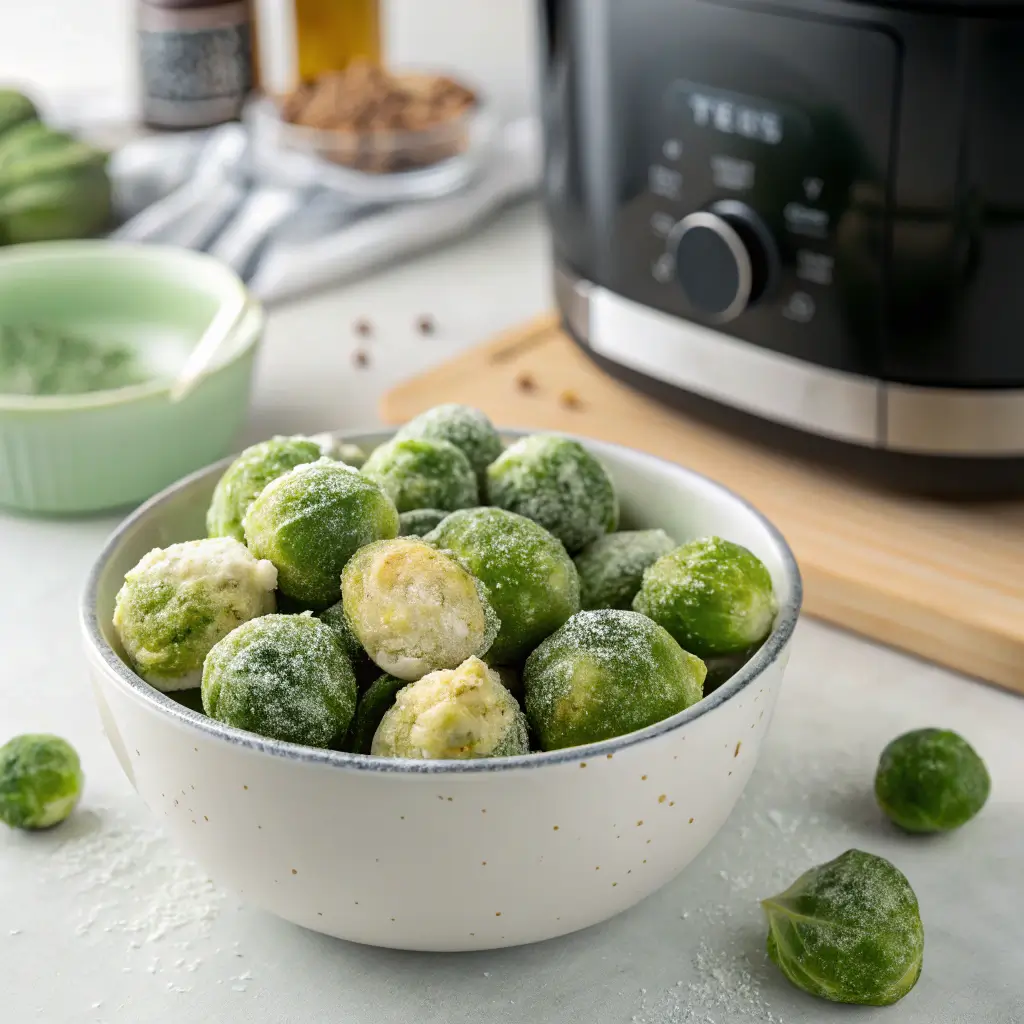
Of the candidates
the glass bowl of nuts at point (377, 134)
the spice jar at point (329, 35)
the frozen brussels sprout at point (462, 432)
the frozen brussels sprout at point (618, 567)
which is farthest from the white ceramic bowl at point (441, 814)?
the spice jar at point (329, 35)

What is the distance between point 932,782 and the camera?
2.62ft

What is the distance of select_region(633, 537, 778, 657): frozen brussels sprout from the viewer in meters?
0.73

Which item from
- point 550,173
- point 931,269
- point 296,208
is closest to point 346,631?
point 931,269

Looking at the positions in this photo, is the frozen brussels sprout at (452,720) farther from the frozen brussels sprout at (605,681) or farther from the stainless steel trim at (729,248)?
the stainless steel trim at (729,248)

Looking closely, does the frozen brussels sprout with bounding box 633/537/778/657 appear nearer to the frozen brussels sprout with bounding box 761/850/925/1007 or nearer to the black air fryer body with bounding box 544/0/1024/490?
the frozen brussels sprout with bounding box 761/850/925/1007

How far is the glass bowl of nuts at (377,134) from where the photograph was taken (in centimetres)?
170

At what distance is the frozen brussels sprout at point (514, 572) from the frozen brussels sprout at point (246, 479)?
101 mm

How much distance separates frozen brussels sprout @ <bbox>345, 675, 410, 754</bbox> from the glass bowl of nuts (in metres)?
1.11

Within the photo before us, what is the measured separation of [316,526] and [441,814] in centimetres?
17

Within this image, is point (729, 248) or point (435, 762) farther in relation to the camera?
point (729, 248)

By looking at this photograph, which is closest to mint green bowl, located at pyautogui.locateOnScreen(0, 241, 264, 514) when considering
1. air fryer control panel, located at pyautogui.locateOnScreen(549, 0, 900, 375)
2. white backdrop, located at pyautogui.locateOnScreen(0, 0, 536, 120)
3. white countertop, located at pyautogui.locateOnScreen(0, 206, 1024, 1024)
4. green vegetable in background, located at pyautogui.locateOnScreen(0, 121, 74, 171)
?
white countertop, located at pyautogui.locateOnScreen(0, 206, 1024, 1024)

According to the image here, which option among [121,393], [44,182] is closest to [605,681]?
[121,393]

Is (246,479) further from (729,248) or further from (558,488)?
(729,248)

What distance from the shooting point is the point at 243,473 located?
794 mm
